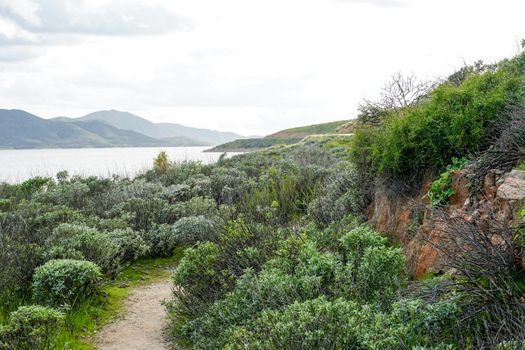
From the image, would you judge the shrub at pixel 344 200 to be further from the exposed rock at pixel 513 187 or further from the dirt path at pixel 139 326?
the exposed rock at pixel 513 187

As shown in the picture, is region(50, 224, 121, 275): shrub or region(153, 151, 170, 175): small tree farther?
region(153, 151, 170, 175): small tree

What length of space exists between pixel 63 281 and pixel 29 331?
2.14 metres

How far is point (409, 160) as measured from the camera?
762 cm

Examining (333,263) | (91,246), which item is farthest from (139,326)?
(333,263)

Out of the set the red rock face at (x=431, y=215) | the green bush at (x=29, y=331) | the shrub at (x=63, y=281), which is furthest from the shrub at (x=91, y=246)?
the red rock face at (x=431, y=215)

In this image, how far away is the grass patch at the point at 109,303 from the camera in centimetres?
698

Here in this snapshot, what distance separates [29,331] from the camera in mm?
5602

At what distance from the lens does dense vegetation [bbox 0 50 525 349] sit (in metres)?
4.17

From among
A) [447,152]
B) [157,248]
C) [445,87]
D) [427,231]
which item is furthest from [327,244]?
[157,248]

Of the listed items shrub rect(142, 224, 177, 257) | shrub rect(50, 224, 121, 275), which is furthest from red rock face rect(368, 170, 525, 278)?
shrub rect(142, 224, 177, 257)

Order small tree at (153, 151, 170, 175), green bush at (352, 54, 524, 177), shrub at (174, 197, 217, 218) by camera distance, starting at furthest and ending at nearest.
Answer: small tree at (153, 151, 170, 175)
shrub at (174, 197, 217, 218)
green bush at (352, 54, 524, 177)

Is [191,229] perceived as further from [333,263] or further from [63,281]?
[333,263]

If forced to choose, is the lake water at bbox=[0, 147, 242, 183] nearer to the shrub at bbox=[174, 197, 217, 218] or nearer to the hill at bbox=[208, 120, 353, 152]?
the shrub at bbox=[174, 197, 217, 218]

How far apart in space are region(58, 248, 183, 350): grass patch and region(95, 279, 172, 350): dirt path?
0.17m
